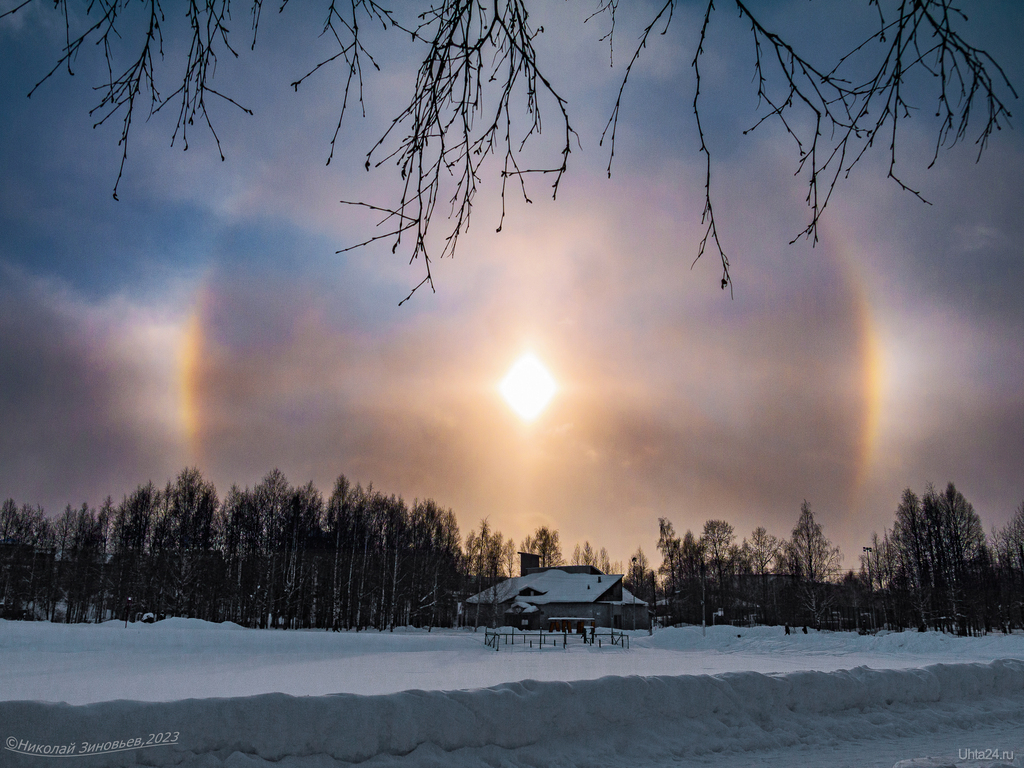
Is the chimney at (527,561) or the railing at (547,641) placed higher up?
the chimney at (527,561)

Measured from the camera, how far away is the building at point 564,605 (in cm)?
6150

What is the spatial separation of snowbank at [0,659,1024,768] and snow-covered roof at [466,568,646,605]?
55424 mm

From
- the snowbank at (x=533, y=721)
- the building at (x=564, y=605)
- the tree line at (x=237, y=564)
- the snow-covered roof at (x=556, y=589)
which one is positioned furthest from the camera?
the snow-covered roof at (x=556, y=589)

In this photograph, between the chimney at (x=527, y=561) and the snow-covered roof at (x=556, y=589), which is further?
the chimney at (x=527, y=561)

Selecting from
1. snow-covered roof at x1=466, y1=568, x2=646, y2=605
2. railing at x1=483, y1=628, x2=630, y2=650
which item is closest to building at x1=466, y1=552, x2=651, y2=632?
snow-covered roof at x1=466, y1=568, x2=646, y2=605

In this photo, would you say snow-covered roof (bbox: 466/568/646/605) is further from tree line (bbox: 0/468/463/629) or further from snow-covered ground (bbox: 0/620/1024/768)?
snow-covered ground (bbox: 0/620/1024/768)

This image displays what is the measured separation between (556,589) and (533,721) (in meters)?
63.8

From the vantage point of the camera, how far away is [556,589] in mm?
66562

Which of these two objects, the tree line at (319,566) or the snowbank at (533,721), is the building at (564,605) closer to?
the tree line at (319,566)

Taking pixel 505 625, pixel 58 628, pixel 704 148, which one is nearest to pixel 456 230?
pixel 704 148

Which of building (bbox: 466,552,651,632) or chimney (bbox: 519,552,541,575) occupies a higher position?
chimney (bbox: 519,552,541,575)

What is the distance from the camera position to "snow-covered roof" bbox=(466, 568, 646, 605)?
63281mm

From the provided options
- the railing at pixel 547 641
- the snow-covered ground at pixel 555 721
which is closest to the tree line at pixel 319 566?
the railing at pixel 547 641

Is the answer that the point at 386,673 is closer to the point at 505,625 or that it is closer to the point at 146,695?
the point at 146,695
